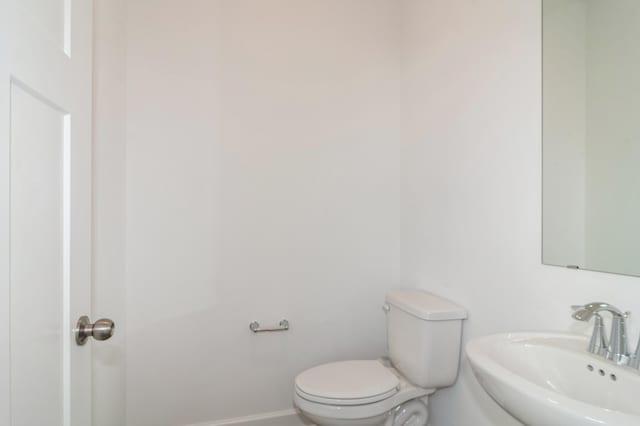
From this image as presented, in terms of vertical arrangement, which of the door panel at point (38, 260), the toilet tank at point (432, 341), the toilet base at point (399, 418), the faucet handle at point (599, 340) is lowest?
the toilet base at point (399, 418)

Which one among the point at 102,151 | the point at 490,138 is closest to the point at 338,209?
the point at 490,138

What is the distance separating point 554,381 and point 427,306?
2.00ft

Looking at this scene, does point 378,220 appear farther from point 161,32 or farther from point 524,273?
point 161,32

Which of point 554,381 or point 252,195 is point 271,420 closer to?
point 252,195

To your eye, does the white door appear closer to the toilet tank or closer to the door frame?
the door frame

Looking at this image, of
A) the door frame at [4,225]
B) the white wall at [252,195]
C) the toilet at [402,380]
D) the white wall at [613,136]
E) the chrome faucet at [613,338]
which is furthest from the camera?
the white wall at [252,195]

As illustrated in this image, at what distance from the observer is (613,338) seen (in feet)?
2.63

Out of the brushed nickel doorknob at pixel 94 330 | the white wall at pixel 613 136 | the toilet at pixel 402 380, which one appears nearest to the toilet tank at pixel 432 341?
the toilet at pixel 402 380

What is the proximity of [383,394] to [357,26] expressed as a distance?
191cm

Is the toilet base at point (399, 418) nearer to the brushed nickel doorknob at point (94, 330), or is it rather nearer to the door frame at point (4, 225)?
the brushed nickel doorknob at point (94, 330)

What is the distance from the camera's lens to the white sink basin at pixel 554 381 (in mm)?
581

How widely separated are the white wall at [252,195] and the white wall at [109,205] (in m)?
0.08

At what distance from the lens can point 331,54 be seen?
1.94 meters

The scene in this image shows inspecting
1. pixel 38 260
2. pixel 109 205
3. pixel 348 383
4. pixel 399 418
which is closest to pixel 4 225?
pixel 38 260
